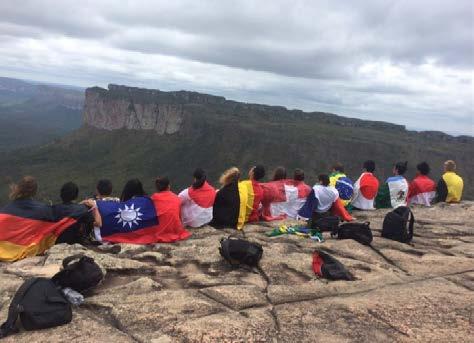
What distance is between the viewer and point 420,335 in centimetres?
636

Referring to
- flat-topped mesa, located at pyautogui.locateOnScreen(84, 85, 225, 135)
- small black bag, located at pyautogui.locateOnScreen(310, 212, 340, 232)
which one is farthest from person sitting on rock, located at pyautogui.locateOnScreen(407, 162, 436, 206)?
flat-topped mesa, located at pyautogui.locateOnScreen(84, 85, 225, 135)

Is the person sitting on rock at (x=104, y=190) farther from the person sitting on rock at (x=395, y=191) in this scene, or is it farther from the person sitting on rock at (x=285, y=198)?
the person sitting on rock at (x=395, y=191)

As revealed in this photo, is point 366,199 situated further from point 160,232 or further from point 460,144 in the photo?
point 460,144

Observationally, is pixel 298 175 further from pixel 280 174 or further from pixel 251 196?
pixel 251 196

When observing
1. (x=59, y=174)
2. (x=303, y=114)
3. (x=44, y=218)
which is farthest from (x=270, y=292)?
(x=303, y=114)

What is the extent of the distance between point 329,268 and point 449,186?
1054cm

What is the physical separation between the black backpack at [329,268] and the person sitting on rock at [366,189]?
24.1 ft

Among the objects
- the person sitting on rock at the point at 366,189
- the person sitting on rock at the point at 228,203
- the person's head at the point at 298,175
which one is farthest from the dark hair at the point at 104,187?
the person sitting on rock at the point at 366,189

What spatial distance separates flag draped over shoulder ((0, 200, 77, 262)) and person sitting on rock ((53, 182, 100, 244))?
9.5 inches

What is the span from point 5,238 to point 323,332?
6574 mm

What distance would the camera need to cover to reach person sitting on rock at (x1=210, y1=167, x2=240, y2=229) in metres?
12.4

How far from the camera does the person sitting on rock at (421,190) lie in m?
16.8

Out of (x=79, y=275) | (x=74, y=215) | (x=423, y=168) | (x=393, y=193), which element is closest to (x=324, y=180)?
(x=393, y=193)

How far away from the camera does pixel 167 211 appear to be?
1116 centimetres
